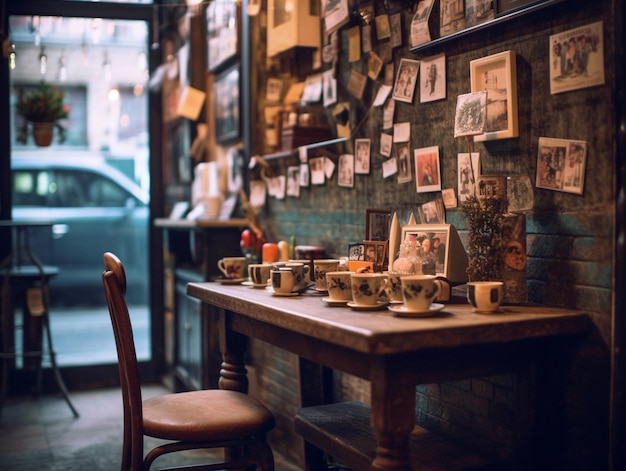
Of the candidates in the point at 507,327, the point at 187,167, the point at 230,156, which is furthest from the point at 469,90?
the point at 187,167

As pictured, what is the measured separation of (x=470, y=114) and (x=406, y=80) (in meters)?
0.51

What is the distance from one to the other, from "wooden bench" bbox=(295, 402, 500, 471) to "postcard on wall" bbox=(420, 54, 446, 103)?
3.46ft

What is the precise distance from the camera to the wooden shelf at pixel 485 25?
2.06m

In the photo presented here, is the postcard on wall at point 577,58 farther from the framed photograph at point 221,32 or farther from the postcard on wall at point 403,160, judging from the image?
the framed photograph at point 221,32

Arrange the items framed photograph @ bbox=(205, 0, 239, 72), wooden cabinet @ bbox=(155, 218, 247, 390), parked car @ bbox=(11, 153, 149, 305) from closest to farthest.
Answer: wooden cabinet @ bbox=(155, 218, 247, 390) < framed photograph @ bbox=(205, 0, 239, 72) < parked car @ bbox=(11, 153, 149, 305)

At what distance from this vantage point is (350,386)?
324 centimetres

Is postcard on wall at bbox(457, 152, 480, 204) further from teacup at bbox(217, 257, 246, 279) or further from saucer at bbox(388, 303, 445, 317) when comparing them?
teacup at bbox(217, 257, 246, 279)

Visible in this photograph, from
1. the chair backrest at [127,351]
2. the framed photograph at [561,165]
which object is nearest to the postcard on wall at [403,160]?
the framed photograph at [561,165]

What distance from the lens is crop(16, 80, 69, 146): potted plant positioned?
532cm

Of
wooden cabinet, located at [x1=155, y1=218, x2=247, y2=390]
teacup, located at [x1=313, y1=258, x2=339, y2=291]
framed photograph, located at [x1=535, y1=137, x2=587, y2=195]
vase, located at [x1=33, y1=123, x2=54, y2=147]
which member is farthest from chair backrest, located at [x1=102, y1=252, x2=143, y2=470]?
vase, located at [x1=33, y1=123, x2=54, y2=147]

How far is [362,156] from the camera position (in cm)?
308

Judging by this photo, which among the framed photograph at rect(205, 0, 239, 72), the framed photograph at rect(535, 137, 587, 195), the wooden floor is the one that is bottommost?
the wooden floor

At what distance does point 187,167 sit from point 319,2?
2.01 meters

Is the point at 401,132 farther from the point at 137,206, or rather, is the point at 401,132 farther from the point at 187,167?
the point at 137,206
